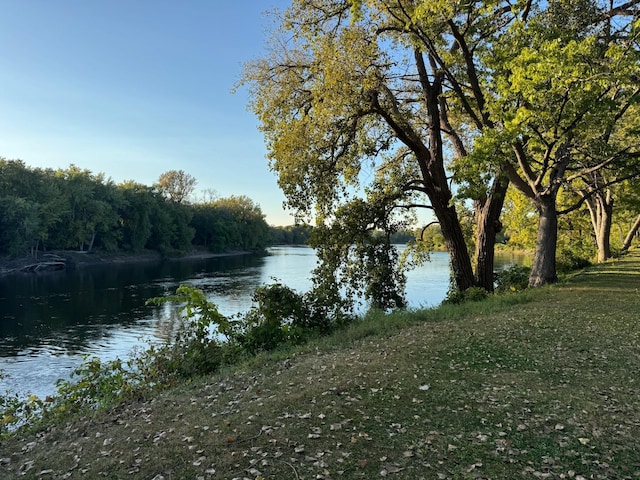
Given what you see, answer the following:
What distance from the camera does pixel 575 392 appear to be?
6250 mm

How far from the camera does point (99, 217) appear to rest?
7119cm

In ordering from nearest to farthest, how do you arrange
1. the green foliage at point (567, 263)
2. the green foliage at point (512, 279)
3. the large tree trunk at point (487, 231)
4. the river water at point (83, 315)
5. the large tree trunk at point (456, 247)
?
the large tree trunk at point (456, 247) → the large tree trunk at point (487, 231) → the river water at point (83, 315) → the green foliage at point (512, 279) → the green foliage at point (567, 263)

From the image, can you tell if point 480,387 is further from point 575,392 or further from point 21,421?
point 21,421

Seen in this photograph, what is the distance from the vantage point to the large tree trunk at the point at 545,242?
1658cm

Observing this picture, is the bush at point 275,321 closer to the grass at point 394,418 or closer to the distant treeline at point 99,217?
the grass at point 394,418

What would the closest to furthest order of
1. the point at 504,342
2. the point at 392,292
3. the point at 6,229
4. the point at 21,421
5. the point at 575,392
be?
the point at 575,392 < the point at 504,342 < the point at 21,421 < the point at 392,292 < the point at 6,229

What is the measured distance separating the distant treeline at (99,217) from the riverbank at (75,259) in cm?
134

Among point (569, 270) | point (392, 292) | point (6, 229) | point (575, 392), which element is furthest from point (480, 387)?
point (6, 229)

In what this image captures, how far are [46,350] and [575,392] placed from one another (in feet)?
66.7

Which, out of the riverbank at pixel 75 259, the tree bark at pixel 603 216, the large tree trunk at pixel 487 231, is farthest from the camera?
the riverbank at pixel 75 259

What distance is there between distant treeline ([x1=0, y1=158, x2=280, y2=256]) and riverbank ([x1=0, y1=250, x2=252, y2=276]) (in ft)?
4.40

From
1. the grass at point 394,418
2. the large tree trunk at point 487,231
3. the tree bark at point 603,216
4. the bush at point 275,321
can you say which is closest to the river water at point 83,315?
the bush at point 275,321

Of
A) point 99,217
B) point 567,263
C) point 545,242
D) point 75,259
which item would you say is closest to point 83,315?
point 545,242

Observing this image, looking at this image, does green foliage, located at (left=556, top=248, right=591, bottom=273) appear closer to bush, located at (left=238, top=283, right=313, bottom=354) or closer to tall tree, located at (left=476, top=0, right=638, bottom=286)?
tall tree, located at (left=476, top=0, right=638, bottom=286)
